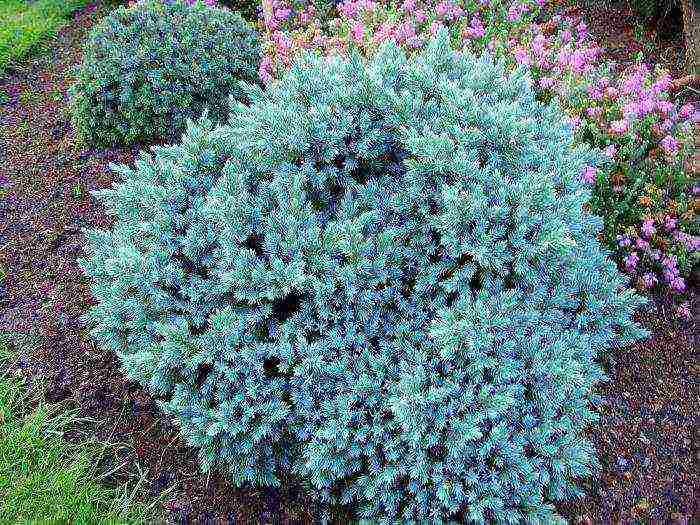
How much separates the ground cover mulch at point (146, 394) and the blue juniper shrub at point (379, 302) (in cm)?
23

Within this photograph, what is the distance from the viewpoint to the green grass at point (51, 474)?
3.03 metres

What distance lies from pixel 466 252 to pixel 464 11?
11.6ft

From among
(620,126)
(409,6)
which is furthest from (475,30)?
(620,126)

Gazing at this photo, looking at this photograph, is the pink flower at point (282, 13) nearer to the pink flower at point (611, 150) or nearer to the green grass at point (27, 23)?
the green grass at point (27, 23)

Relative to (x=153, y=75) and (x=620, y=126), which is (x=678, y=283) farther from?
(x=153, y=75)

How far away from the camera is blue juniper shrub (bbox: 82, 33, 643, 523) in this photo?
2.62m

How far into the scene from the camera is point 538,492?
261 cm

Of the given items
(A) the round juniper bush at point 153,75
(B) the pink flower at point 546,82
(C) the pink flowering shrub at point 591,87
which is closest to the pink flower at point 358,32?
(C) the pink flowering shrub at point 591,87

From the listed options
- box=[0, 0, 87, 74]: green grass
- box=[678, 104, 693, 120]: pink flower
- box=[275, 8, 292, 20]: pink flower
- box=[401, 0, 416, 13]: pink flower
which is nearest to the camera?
box=[678, 104, 693, 120]: pink flower

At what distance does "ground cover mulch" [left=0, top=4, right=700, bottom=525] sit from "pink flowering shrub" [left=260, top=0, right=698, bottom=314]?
0.48 m

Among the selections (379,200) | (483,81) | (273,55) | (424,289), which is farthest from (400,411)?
(273,55)

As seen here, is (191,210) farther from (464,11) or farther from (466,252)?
(464,11)

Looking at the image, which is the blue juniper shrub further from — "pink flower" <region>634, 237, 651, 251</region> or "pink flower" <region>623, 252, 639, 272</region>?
"pink flower" <region>634, 237, 651, 251</region>

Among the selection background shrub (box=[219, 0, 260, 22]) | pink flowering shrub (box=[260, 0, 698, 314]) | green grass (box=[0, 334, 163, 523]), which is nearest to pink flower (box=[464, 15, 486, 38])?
pink flowering shrub (box=[260, 0, 698, 314])
